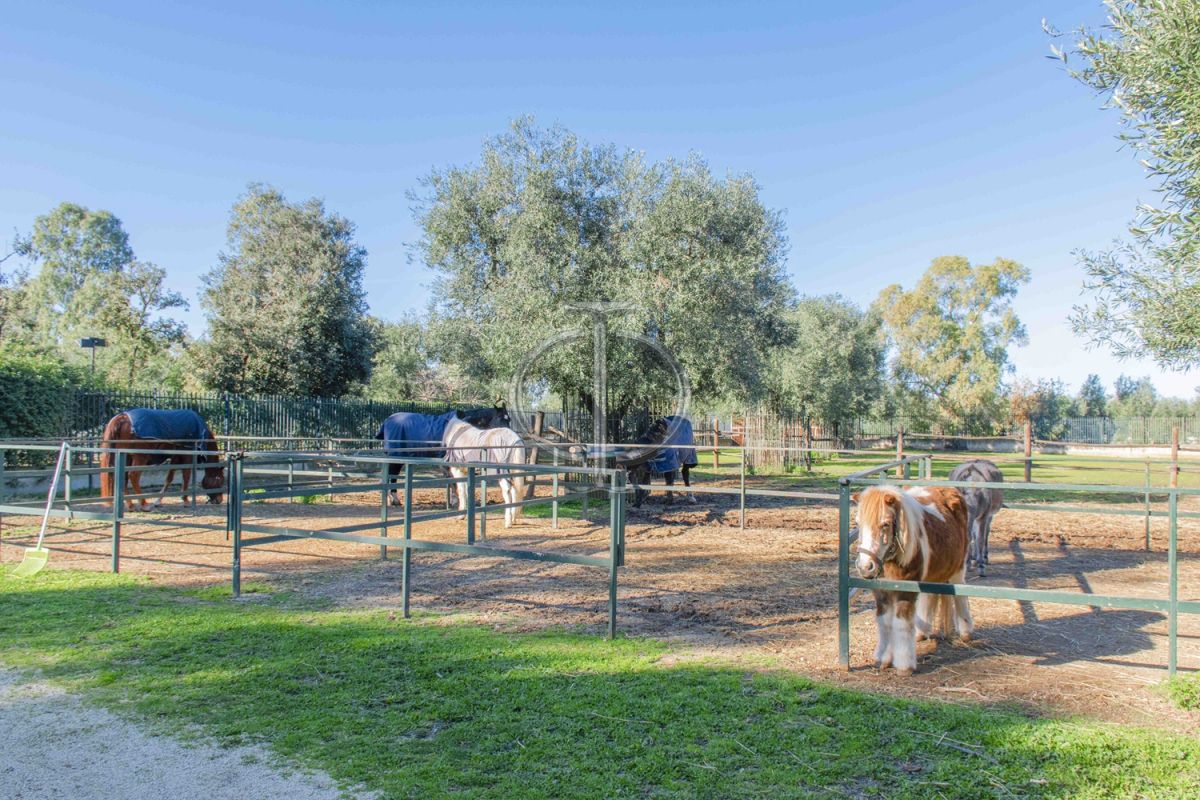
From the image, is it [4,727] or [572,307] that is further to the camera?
[572,307]

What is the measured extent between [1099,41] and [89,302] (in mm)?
44082

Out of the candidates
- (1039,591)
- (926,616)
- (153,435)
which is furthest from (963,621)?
(153,435)

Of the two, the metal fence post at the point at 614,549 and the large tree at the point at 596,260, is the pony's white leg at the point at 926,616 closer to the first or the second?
the metal fence post at the point at 614,549

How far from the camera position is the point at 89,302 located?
3716 cm

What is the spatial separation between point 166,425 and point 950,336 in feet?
139

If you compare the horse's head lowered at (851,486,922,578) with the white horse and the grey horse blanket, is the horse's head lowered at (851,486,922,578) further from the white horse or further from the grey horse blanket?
the grey horse blanket

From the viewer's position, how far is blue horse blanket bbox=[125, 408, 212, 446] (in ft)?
37.0

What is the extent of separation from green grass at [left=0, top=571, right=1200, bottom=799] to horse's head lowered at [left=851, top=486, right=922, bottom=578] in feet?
2.69

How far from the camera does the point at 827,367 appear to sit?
94.6ft

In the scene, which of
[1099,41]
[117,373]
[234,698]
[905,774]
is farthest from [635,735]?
[117,373]

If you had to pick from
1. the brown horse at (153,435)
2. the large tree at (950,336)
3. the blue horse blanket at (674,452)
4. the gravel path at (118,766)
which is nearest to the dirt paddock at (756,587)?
the brown horse at (153,435)

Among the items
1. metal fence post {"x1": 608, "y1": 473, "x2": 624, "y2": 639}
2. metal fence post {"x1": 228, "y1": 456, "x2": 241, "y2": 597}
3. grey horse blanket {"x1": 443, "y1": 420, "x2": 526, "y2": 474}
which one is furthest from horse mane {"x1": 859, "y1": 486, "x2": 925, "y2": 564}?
grey horse blanket {"x1": 443, "y1": 420, "x2": 526, "y2": 474}

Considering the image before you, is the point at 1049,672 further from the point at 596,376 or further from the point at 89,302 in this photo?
the point at 89,302

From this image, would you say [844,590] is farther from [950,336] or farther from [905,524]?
[950,336]
